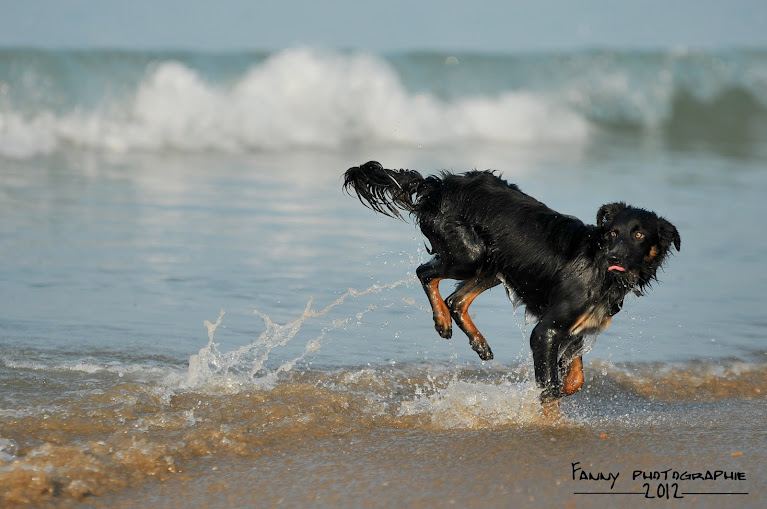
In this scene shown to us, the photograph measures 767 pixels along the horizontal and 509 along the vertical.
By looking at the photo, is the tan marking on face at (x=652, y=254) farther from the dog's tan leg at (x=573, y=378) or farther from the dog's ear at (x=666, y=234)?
the dog's tan leg at (x=573, y=378)

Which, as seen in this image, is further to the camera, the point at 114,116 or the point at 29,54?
the point at 29,54

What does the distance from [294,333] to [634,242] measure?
229cm

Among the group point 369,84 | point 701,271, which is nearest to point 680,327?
point 701,271

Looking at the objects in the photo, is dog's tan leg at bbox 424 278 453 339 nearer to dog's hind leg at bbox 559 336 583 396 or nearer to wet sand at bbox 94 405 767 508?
dog's hind leg at bbox 559 336 583 396

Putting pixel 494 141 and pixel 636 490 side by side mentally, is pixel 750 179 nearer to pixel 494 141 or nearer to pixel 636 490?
pixel 494 141

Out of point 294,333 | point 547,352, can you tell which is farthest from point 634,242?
point 294,333

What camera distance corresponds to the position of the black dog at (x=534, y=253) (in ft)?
18.1

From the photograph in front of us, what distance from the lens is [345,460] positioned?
Result: 15.0ft

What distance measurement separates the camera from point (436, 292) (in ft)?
20.9

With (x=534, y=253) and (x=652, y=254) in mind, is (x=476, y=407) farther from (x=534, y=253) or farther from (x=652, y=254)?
(x=652, y=254)

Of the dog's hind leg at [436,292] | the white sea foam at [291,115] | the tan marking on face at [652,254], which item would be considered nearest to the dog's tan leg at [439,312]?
the dog's hind leg at [436,292]

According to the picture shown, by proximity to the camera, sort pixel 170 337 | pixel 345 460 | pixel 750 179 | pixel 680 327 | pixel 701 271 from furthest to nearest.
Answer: pixel 750 179, pixel 701 271, pixel 680 327, pixel 170 337, pixel 345 460

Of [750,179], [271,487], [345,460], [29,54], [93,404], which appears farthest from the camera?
[29,54]

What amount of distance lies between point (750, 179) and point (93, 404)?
12.8 metres
